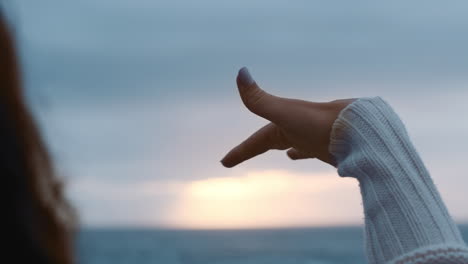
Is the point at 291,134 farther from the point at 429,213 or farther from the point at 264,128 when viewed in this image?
the point at 429,213

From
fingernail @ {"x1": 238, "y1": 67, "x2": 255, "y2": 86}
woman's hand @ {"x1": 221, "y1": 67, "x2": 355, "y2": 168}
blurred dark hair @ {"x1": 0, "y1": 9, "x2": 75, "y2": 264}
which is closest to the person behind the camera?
blurred dark hair @ {"x1": 0, "y1": 9, "x2": 75, "y2": 264}

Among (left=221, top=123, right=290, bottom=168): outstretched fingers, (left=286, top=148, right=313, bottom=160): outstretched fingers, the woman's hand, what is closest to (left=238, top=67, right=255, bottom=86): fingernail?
the woman's hand

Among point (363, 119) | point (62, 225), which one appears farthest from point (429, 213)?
point (62, 225)

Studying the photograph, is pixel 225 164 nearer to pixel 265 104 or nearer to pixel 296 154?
pixel 296 154

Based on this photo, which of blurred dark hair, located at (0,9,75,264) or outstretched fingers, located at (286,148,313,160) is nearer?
blurred dark hair, located at (0,9,75,264)

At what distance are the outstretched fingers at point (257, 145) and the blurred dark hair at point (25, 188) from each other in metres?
1.16

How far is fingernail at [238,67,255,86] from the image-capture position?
1.77 m

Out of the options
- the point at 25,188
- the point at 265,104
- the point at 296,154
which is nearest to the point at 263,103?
the point at 265,104

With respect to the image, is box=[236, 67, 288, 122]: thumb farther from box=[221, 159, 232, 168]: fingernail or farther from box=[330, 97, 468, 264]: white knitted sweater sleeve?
box=[221, 159, 232, 168]: fingernail

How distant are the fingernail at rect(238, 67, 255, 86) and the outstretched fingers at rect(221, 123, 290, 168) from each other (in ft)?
0.42

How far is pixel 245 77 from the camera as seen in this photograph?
Answer: 1.80 metres

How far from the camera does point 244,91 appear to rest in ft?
5.70

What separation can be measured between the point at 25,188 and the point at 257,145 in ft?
4.28

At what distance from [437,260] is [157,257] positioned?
3095 centimetres
